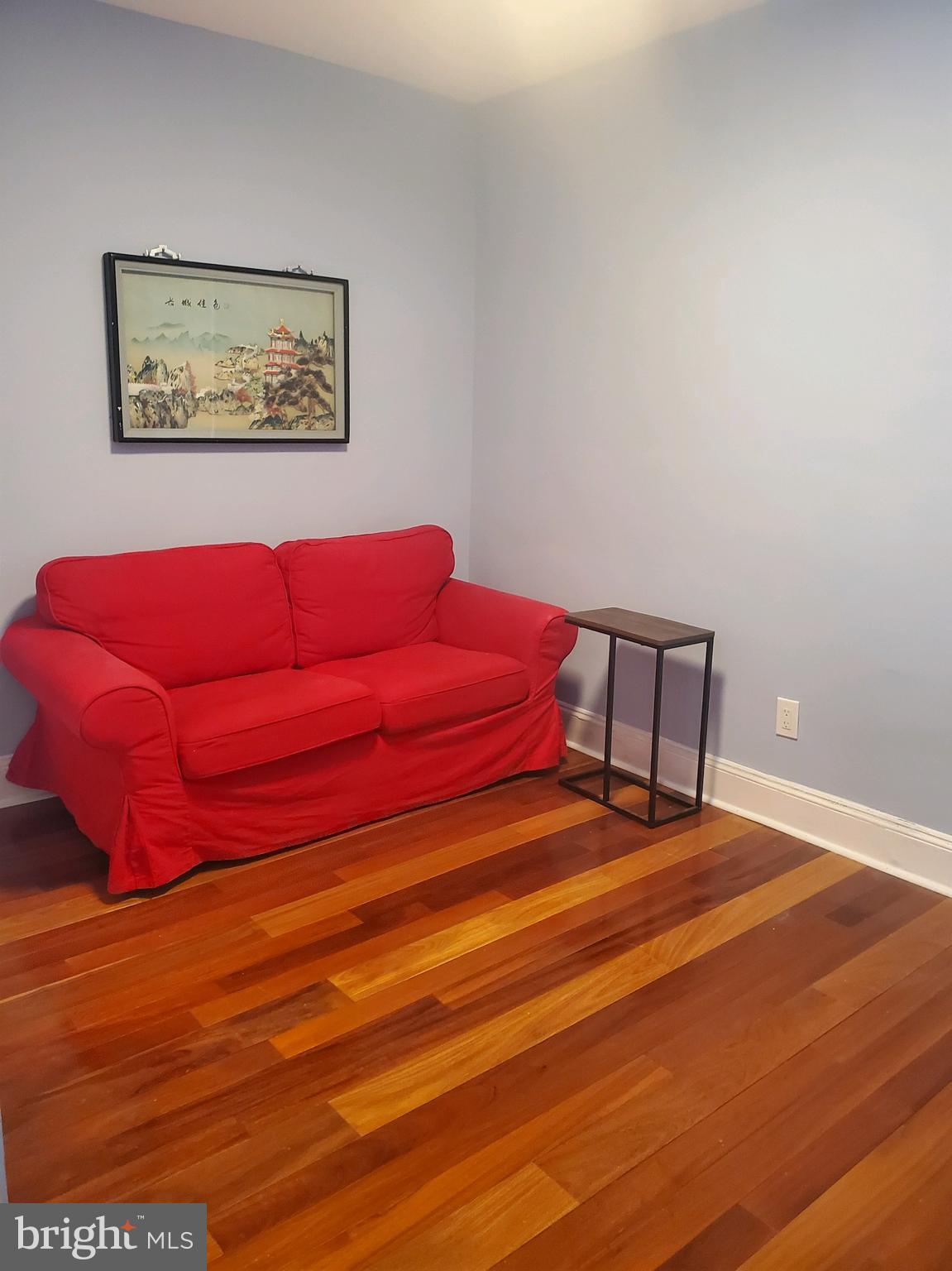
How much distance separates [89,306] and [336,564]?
44.5 inches

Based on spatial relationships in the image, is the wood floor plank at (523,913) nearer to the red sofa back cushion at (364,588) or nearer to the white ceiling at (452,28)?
the red sofa back cushion at (364,588)

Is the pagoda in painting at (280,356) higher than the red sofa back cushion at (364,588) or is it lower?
higher

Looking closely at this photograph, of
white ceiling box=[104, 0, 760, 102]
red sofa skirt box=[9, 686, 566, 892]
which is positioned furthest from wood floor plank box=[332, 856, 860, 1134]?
white ceiling box=[104, 0, 760, 102]

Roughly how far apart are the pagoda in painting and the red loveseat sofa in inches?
23.6

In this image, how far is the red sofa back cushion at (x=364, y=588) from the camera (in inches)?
134

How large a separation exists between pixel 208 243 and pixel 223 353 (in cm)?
36

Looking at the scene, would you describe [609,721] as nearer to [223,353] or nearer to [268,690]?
[268,690]

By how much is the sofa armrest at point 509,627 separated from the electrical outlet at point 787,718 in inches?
29.3

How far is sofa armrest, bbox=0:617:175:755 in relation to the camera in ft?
8.07

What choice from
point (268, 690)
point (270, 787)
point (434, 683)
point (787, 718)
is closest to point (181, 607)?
point (268, 690)

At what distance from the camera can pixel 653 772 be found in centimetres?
313

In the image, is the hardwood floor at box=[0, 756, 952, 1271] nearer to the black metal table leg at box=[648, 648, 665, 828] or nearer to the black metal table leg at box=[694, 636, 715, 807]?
the black metal table leg at box=[648, 648, 665, 828]

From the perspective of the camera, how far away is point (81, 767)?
2.83 metres

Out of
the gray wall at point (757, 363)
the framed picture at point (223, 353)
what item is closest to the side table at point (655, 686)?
the gray wall at point (757, 363)
